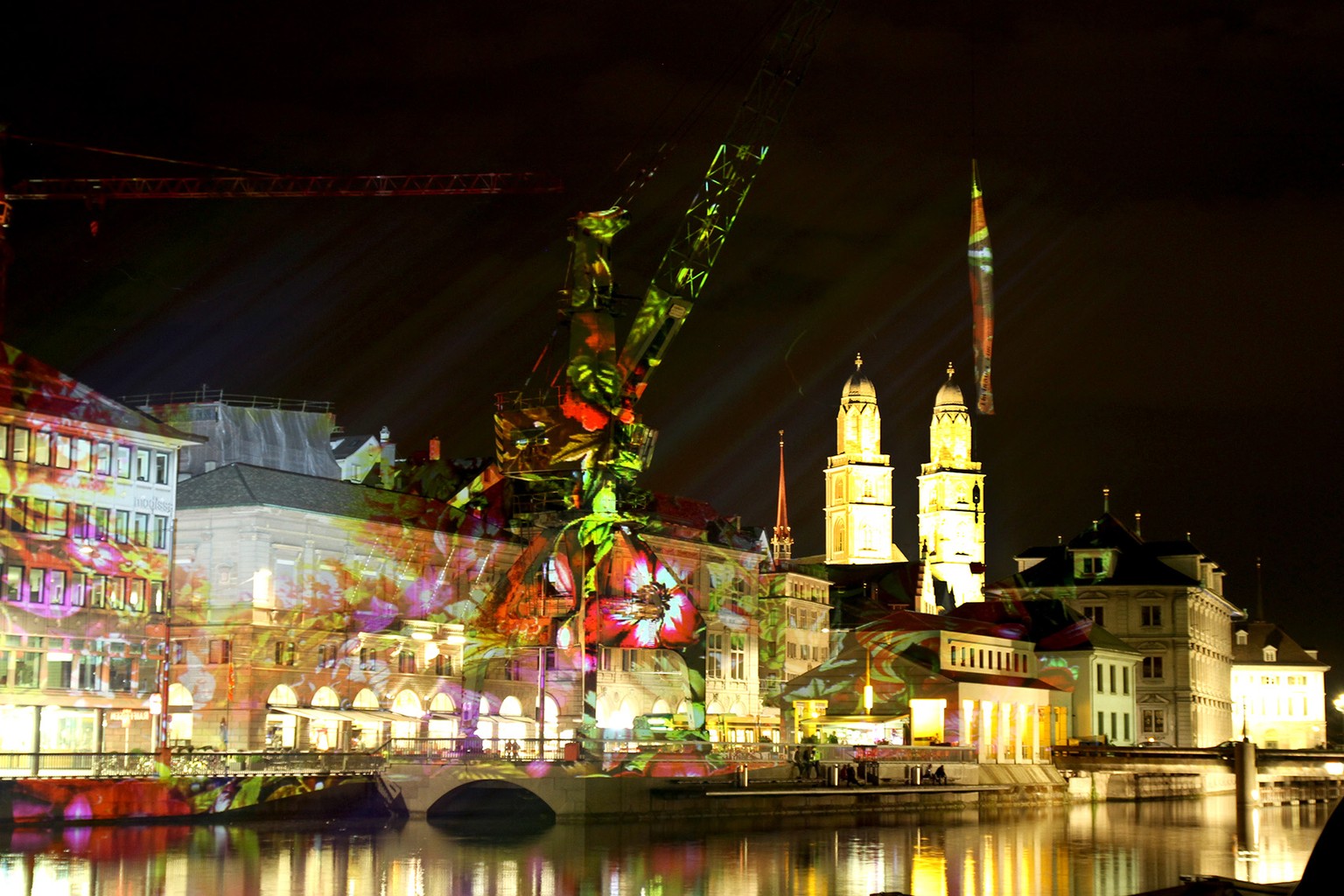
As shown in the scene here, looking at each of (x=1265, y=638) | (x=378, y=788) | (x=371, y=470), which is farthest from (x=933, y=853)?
(x=1265, y=638)

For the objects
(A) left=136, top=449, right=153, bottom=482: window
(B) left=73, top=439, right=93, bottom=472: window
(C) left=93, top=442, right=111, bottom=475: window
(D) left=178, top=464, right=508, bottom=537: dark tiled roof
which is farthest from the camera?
(D) left=178, top=464, right=508, bottom=537: dark tiled roof

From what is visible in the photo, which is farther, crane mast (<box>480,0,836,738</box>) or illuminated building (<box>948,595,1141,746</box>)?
illuminated building (<box>948,595,1141,746</box>)

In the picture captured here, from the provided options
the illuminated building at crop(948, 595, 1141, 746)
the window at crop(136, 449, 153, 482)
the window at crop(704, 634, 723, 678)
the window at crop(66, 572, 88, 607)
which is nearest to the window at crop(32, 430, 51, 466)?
the window at crop(66, 572, 88, 607)

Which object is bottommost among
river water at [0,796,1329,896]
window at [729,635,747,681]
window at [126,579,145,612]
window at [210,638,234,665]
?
river water at [0,796,1329,896]

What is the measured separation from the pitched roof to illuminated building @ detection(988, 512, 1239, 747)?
258ft

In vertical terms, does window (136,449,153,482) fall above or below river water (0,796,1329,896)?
above

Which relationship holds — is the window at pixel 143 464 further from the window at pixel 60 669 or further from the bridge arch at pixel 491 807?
the bridge arch at pixel 491 807

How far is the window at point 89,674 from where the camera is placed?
75.9 m

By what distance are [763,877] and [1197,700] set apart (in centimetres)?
9740

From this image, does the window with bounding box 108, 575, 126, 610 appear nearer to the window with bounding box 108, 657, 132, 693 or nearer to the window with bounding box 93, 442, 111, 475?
the window with bounding box 108, 657, 132, 693

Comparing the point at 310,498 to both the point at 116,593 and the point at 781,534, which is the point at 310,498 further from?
the point at 781,534

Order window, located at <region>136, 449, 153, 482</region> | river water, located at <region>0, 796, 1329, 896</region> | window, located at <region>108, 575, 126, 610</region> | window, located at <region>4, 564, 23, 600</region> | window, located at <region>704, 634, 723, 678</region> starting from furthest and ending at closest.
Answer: window, located at <region>704, 634, 723, 678</region>
window, located at <region>136, 449, 153, 482</region>
window, located at <region>108, 575, 126, 610</region>
window, located at <region>4, 564, 23, 600</region>
river water, located at <region>0, 796, 1329, 896</region>

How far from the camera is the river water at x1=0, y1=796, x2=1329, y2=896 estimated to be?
49.0 m

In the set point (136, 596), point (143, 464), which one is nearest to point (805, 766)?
point (136, 596)
